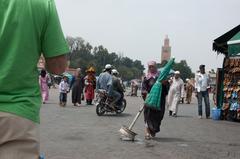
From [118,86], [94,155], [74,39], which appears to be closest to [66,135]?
[94,155]

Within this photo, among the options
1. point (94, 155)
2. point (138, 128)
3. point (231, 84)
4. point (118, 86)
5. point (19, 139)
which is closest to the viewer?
point (19, 139)

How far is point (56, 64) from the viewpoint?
2.84 metres

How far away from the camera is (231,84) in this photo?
632 inches

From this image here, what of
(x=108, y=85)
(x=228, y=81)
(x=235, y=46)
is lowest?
(x=108, y=85)

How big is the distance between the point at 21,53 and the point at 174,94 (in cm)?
1557

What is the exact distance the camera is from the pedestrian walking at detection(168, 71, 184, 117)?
17344 millimetres

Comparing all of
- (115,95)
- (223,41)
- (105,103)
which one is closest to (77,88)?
(115,95)

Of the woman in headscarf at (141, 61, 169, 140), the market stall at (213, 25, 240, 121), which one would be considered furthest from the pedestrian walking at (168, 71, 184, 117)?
the woman in headscarf at (141, 61, 169, 140)

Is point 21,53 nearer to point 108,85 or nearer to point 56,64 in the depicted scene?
point 56,64

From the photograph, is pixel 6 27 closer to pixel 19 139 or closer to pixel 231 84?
pixel 19 139

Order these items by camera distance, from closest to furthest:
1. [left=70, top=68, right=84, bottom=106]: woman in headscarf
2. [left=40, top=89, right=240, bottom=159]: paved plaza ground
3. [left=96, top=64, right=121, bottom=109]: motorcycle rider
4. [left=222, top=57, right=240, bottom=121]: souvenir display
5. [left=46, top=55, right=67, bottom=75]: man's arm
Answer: [left=46, top=55, right=67, bottom=75]: man's arm
[left=40, top=89, right=240, bottom=159]: paved plaza ground
[left=222, top=57, right=240, bottom=121]: souvenir display
[left=96, top=64, right=121, bottom=109]: motorcycle rider
[left=70, top=68, right=84, bottom=106]: woman in headscarf

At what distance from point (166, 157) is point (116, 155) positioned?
77 centimetres

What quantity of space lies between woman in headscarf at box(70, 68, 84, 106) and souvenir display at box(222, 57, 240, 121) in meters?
7.13

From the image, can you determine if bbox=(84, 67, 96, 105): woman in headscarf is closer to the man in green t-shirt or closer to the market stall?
the market stall
